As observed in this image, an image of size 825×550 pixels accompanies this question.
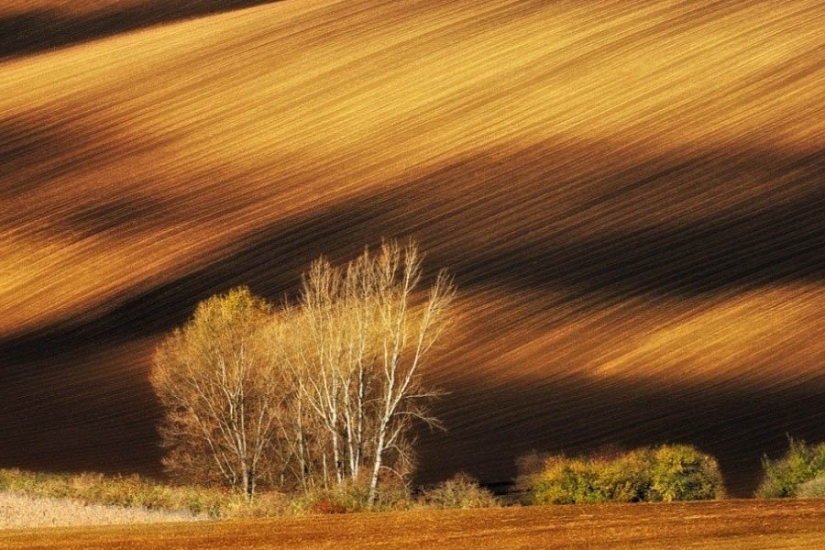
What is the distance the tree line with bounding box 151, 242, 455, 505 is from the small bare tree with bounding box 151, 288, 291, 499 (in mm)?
39

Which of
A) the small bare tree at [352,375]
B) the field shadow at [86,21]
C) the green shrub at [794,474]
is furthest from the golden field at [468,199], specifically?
the small bare tree at [352,375]

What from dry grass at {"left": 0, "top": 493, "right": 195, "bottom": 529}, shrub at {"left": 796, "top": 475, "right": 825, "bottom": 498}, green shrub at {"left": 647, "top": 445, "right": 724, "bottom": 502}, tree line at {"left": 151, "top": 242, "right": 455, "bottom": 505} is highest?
tree line at {"left": 151, "top": 242, "right": 455, "bottom": 505}

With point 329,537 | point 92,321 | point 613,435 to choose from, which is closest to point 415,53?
point 92,321

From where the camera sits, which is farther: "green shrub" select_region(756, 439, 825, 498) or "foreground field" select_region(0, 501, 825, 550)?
"green shrub" select_region(756, 439, 825, 498)

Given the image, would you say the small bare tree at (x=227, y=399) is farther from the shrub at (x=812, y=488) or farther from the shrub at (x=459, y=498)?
→ the shrub at (x=812, y=488)

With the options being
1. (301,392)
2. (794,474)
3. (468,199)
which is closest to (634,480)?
(794,474)

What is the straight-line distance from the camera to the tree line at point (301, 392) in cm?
3128

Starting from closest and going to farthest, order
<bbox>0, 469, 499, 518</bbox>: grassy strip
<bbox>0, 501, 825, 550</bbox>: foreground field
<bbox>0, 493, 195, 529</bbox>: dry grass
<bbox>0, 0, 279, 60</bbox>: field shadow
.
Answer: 1. <bbox>0, 501, 825, 550</bbox>: foreground field
2. <bbox>0, 493, 195, 529</bbox>: dry grass
3. <bbox>0, 469, 499, 518</bbox>: grassy strip
4. <bbox>0, 0, 279, 60</bbox>: field shadow

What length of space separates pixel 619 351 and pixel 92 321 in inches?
784

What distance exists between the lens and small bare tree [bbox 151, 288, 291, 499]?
3572 cm

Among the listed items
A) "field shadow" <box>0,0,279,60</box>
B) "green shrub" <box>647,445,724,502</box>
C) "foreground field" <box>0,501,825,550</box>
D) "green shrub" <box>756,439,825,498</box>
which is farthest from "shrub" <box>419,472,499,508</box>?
"field shadow" <box>0,0,279,60</box>

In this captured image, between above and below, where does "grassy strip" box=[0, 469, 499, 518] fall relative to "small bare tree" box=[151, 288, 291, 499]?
below

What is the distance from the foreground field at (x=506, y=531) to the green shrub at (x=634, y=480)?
4126 mm

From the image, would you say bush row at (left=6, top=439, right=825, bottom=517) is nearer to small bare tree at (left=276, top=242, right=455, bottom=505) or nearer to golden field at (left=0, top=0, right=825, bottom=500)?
small bare tree at (left=276, top=242, right=455, bottom=505)
